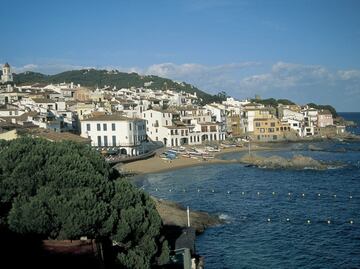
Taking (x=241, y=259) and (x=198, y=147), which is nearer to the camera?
(x=241, y=259)

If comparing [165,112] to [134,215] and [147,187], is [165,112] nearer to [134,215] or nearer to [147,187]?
[147,187]

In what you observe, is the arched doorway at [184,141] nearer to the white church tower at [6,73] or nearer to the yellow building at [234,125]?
the yellow building at [234,125]

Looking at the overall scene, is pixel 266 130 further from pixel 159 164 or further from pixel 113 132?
pixel 159 164

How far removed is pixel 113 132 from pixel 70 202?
5605cm

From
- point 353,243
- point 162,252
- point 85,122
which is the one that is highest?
point 85,122

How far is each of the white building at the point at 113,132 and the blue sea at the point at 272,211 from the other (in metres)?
10.9

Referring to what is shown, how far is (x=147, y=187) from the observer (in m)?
53.4

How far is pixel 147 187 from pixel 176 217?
61.7 feet

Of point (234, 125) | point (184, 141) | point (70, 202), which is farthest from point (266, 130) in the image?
point (70, 202)

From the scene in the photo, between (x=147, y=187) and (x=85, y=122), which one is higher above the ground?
(x=85, y=122)

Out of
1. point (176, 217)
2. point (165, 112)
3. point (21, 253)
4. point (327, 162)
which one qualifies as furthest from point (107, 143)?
point (21, 253)

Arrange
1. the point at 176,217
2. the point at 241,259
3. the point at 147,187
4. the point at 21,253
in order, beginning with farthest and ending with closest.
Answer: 1. the point at 147,187
2. the point at 176,217
3. the point at 241,259
4. the point at 21,253

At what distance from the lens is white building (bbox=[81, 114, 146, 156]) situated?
73.8 m

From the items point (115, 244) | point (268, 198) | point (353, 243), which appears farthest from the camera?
point (268, 198)
